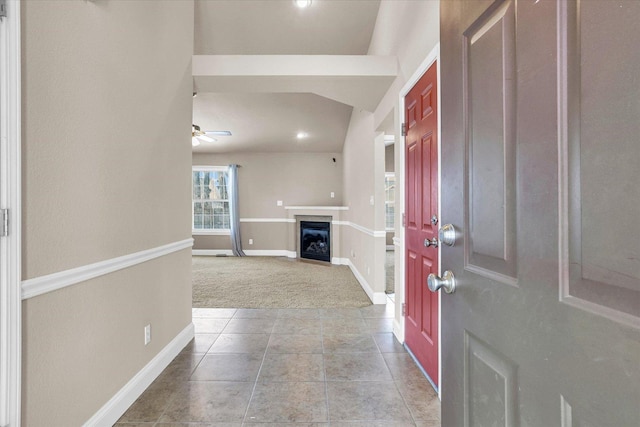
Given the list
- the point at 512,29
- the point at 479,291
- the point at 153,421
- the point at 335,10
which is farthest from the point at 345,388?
the point at 335,10

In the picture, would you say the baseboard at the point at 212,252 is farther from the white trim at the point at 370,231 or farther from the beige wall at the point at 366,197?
the white trim at the point at 370,231

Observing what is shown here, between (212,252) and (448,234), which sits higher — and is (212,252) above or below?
below

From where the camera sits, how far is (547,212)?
0.50 meters

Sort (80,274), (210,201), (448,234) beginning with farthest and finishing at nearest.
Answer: (210,201), (80,274), (448,234)

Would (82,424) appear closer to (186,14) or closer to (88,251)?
(88,251)

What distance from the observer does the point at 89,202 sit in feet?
4.49

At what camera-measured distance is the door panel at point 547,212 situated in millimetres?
399

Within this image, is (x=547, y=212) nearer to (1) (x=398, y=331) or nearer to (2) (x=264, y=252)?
(1) (x=398, y=331)

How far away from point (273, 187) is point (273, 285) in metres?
3.07

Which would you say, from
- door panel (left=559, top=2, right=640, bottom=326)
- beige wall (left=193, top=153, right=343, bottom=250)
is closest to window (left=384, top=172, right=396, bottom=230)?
beige wall (left=193, top=153, right=343, bottom=250)

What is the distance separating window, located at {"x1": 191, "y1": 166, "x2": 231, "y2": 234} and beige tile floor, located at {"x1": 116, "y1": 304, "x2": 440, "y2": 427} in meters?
4.51

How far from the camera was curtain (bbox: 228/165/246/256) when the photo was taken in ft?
21.9

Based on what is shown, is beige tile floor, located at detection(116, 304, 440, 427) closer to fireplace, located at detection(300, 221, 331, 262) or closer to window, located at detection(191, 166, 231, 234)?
fireplace, located at detection(300, 221, 331, 262)

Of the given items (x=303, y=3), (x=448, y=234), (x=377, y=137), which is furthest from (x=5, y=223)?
(x=377, y=137)
